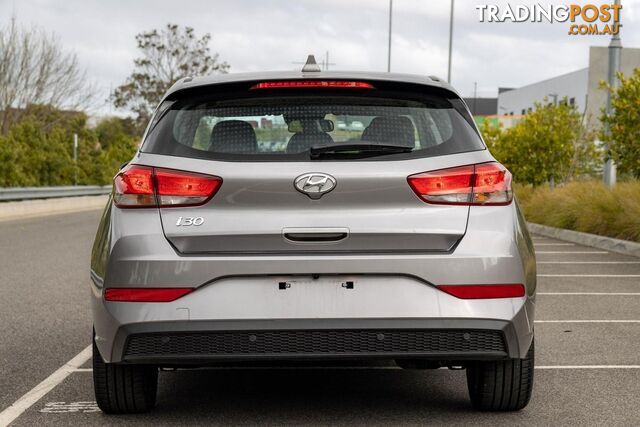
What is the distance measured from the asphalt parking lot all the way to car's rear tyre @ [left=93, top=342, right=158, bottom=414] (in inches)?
2.8

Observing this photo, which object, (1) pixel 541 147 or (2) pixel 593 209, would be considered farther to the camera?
(1) pixel 541 147

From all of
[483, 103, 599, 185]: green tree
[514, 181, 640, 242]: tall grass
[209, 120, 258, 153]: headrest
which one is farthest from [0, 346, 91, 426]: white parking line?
[483, 103, 599, 185]: green tree

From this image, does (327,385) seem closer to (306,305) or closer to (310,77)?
(306,305)

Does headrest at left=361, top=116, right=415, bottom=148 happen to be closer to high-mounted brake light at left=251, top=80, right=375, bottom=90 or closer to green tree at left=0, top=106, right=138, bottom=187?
high-mounted brake light at left=251, top=80, right=375, bottom=90

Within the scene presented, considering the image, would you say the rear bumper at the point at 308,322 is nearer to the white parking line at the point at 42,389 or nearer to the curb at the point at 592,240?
the white parking line at the point at 42,389

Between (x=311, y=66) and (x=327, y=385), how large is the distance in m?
1.92

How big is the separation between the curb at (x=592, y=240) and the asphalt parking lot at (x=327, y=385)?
6.22m

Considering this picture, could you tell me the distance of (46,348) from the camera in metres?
7.20

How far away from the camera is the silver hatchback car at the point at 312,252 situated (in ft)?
14.7

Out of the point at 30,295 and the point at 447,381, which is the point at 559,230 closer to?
the point at 30,295

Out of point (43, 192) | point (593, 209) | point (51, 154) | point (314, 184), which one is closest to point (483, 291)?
point (314, 184)

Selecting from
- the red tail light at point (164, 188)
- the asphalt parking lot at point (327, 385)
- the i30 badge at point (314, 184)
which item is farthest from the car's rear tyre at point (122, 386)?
the i30 badge at point (314, 184)

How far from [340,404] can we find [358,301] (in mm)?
1204

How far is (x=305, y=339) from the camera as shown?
4.52 m
